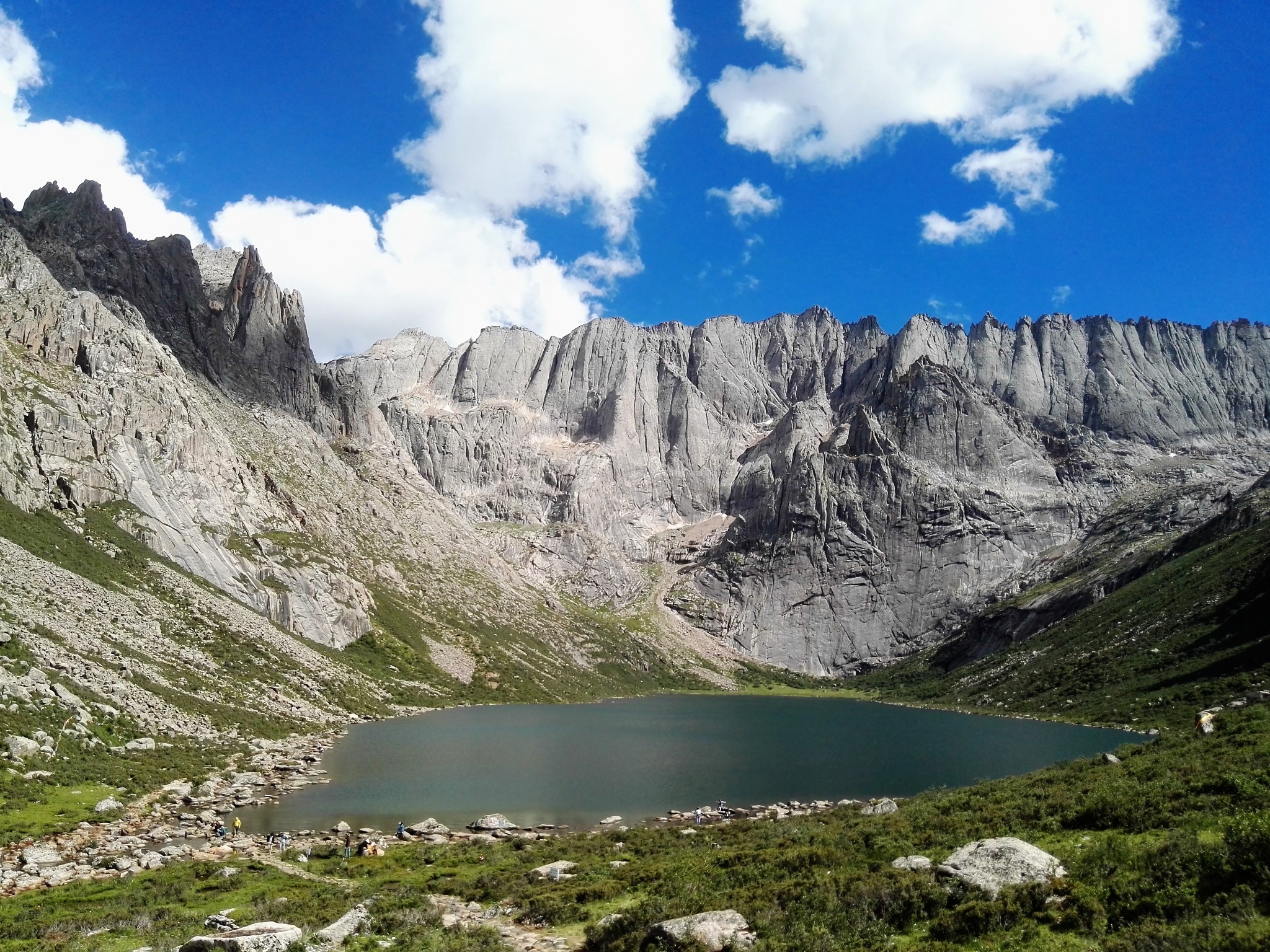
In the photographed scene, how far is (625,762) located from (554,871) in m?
46.6

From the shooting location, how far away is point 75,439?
110m

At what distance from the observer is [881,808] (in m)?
37.5

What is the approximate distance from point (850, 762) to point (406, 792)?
45.0 m

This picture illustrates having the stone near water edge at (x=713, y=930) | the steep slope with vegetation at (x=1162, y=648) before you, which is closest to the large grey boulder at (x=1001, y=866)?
the stone near water edge at (x=713, y=930)

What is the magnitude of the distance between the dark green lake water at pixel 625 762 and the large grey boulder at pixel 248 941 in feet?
97.4

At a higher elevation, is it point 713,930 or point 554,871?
point 713,930

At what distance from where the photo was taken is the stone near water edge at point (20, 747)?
151ft

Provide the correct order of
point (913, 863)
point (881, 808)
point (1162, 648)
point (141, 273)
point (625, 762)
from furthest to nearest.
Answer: point (141, 273)
point (1162, 648)
point (625, 762)
point (881, 808)
point (913, 863)

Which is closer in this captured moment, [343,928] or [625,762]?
[343,928]

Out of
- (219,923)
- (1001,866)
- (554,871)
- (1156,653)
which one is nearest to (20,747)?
(219,923)

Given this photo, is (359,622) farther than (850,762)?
Yes

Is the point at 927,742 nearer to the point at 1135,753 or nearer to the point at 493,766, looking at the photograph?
the point at 493,766

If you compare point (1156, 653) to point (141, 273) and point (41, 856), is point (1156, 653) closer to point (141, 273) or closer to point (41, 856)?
point (41, 856)

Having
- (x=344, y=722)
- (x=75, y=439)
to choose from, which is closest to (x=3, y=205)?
(x=75, y=439)
